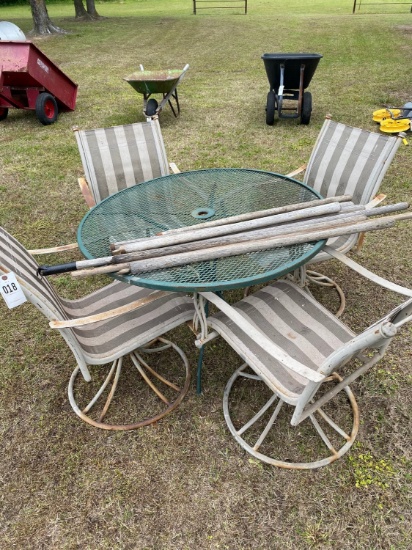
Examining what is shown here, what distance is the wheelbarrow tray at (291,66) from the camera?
5492 millimetres

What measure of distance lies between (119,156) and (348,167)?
66.8 inches

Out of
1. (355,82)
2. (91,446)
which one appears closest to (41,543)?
(91,446)

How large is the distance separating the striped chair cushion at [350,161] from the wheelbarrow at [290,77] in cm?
324

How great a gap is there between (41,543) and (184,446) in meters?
0.77

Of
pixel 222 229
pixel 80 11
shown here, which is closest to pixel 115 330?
pixel 222 229

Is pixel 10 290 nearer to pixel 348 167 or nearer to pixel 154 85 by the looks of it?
pixel 348 167

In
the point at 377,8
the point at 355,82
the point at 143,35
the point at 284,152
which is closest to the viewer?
the point at 284,152

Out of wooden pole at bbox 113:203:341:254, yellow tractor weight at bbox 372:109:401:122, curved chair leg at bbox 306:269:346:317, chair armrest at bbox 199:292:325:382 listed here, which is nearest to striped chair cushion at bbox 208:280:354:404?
chair armrest at bbox 199:292:325:382

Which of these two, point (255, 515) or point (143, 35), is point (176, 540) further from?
point (143, 35)

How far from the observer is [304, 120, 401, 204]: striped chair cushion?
8.32 ft

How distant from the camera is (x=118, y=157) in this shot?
9.75 ft

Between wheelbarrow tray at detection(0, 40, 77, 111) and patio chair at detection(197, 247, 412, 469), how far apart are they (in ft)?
18.9

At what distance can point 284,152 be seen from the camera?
5227mm

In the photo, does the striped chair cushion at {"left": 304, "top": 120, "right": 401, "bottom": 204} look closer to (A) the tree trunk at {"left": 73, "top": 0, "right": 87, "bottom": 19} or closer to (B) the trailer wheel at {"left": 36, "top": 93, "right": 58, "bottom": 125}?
(B) the trailer wheel at {"left": 36, "top": 93, "right": 58, "bottom": 125}
